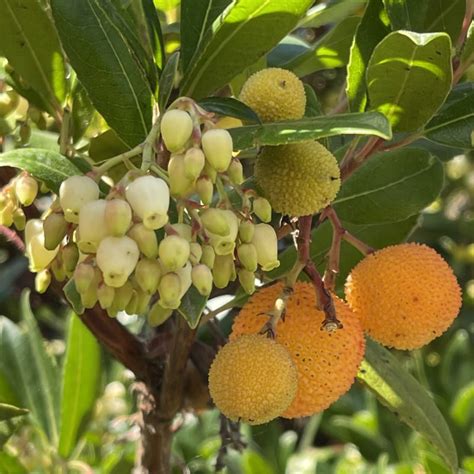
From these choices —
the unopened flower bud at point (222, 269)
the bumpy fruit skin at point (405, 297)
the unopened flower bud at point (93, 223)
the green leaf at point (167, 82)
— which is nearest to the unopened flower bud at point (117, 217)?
the unopened flower bud at point (93, 223)

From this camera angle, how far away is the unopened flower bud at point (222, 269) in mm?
746

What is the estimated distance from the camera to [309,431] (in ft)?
7.30

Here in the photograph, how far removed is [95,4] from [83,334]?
2.32 feet

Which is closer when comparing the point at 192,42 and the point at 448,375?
the point at 192,42

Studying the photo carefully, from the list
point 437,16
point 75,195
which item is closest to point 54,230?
point 75,195

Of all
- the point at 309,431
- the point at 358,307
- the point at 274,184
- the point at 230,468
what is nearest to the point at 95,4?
the point at 274,184

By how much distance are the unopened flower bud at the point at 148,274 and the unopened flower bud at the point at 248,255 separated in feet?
0.26

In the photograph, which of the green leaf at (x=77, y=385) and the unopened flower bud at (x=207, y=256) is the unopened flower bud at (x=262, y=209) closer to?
the unopened flower bud at (x=207, y=256)

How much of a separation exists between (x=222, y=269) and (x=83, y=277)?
4.7 inches

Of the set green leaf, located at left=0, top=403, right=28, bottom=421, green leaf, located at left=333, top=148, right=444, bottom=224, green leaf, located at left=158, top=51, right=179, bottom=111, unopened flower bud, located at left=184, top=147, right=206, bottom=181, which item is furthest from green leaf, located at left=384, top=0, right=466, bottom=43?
green leaf, located at left=0, top=403, right=28, bottom=421

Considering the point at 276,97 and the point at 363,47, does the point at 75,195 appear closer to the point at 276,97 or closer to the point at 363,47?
the point at 276,97

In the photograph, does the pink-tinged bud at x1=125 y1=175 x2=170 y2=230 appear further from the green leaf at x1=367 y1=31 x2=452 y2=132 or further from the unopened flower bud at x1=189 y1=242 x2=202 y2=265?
the green leaf at x1=367 y1=31 x2=452 y2=132

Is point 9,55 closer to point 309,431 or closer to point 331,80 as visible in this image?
point 331,80

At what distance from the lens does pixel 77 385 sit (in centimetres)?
143
